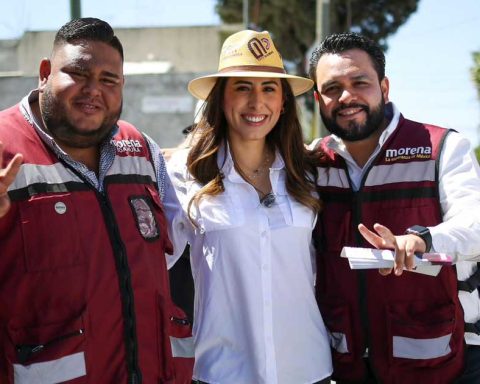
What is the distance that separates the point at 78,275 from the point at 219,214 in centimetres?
91

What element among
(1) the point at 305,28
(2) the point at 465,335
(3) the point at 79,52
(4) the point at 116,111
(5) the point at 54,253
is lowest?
(2) the point at 465,335

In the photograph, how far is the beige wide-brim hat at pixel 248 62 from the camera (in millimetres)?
3496

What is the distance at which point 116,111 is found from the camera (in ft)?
9.48

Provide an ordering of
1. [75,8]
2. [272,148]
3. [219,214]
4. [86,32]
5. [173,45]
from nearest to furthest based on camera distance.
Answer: [86,32] → [219,214] → [272,148] → [75,8] → [173,45]

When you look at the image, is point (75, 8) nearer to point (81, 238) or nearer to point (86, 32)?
point (86, 32)

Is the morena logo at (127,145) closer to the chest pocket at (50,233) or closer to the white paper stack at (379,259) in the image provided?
the chest pocket at (50,233)

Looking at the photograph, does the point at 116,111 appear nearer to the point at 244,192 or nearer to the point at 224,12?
the point at 244,192

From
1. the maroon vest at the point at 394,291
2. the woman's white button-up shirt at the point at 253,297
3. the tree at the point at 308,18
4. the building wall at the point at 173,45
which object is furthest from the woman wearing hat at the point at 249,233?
the tree at the point at 308,18

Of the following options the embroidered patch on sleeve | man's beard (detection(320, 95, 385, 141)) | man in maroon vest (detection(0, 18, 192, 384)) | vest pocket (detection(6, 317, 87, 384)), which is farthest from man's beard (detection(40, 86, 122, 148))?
man's beard (detection(320, 95, 385, 141))

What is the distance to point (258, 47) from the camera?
3.56 m

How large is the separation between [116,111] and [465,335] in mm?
1981

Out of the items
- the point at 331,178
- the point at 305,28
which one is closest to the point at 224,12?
the point at 305,28

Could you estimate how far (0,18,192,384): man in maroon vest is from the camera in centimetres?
250

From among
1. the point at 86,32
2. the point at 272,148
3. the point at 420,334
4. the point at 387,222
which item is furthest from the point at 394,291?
the point at 86,32
